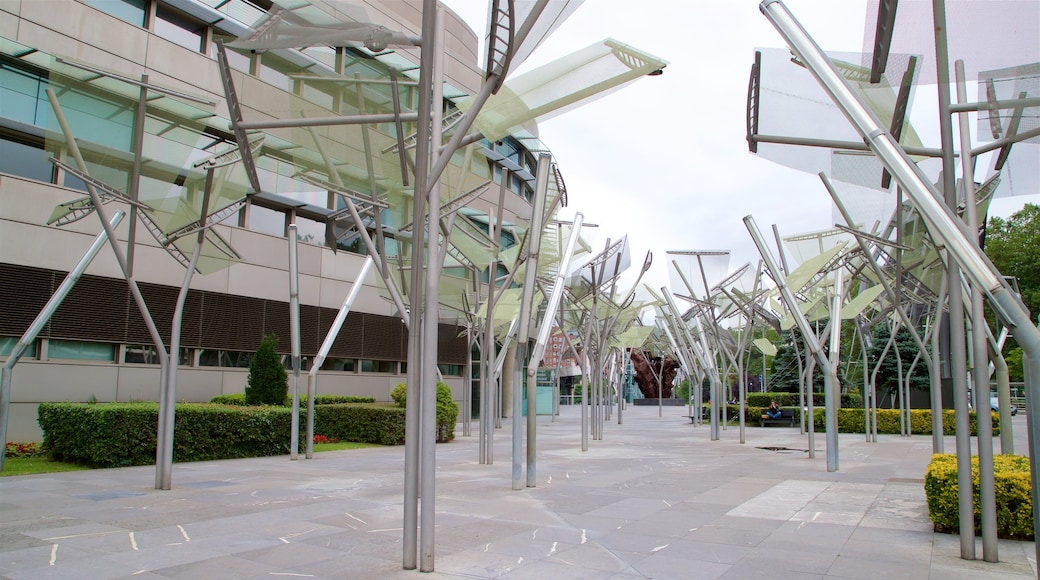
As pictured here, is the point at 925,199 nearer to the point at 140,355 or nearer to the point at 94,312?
the point at 94,312

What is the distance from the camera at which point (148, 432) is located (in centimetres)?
1530

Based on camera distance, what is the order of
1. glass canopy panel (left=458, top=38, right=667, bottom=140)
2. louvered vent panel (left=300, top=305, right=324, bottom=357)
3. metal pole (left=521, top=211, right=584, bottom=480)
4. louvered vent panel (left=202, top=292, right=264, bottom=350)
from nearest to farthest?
glass canopy panel (left=458, top=38, right=667, bottom=140)
metal pole (left=521, top=211, right=584, bottom=480)
louvered vent panel (left=202, top=292, right=264, bottom=350)
louvered vent panel (left=300, top=305, right=324, bottom=357)

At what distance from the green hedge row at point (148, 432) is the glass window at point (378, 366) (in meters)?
10.2

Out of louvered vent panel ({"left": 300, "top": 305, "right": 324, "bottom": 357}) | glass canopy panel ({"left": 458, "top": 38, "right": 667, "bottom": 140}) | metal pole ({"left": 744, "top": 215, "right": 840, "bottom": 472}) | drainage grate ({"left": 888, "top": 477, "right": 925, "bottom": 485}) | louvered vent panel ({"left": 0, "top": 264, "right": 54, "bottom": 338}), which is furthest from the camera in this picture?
louvered vent panel ({"left": 300, "top": 305, "right": 324, "bottom": 357})

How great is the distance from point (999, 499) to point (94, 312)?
67.5 ft

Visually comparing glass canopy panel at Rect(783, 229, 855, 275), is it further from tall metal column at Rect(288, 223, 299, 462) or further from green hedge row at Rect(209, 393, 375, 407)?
green hedge row at Rect(209, 393, 375, 407)

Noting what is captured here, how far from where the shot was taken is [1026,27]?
5.41 m

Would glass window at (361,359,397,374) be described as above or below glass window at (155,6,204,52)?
below

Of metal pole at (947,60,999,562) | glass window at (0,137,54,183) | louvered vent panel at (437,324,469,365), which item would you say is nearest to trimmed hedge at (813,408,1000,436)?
louvered vent panel at (437,324,469,365)

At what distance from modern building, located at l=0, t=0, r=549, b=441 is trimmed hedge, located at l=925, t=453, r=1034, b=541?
734cm

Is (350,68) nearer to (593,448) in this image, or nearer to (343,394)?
(593,448)

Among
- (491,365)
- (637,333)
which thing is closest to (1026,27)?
(491,365)

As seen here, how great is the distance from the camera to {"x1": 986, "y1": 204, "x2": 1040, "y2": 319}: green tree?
4625 cm

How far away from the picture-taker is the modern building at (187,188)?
33.3 ft
